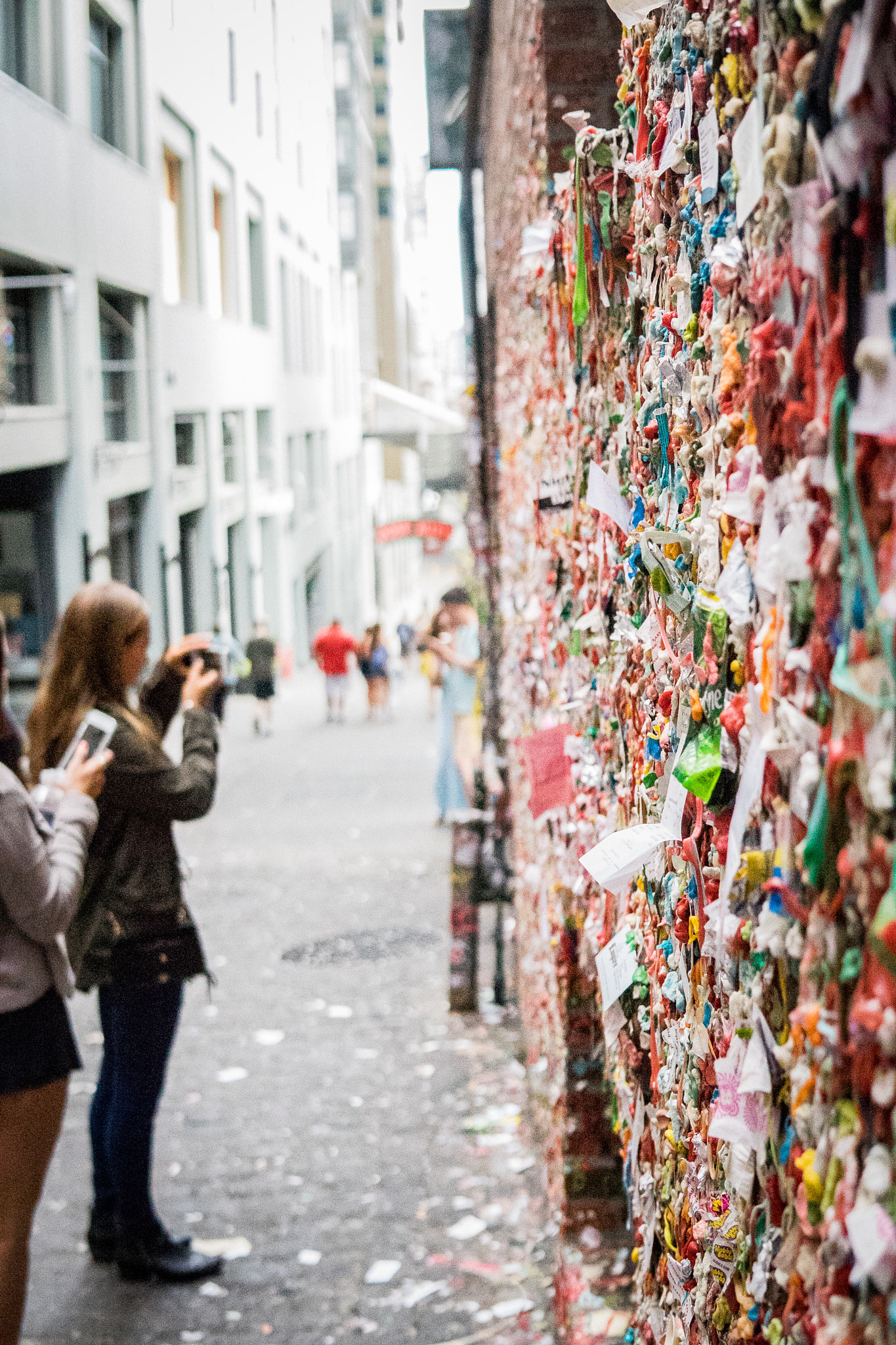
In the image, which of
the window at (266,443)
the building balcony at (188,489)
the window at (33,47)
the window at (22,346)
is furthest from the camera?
the window at (266,443)

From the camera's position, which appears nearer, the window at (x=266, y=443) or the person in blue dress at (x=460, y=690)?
the person in blue dress at (x=460, y=690)

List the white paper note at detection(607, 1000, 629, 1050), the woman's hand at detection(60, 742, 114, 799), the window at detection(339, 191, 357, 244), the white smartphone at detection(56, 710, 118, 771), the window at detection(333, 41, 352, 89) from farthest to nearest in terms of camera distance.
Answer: the window at detection(339, 191, 357, 244) → the window at detection(333, 41, 352, 89) → the white smartphone at detection(56, 710, 118, 771) → the woman's hand at detection(60, 742, 114, 799) → the white paper note at detection(607, 1000, 629, 1050)

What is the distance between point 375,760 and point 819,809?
1396cm

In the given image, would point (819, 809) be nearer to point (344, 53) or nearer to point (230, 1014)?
point (230, 1014)

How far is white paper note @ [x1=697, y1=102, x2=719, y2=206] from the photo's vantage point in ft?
4.30


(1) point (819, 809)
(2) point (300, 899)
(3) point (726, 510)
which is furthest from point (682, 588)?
(2) point (300, 899)

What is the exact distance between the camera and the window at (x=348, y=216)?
4412cm

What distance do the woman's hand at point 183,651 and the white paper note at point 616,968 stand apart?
7.77ft

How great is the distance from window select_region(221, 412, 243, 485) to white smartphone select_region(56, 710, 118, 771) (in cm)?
1919

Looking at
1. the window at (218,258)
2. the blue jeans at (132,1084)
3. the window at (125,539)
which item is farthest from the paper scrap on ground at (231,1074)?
the window at (218,258)

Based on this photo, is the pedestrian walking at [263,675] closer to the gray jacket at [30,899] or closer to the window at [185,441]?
the window at [185,441]

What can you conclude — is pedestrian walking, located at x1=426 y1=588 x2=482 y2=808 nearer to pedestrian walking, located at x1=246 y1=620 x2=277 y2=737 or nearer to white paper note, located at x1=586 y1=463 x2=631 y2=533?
white paper note, located at x1=586 y1=463 x2=631 y2=533

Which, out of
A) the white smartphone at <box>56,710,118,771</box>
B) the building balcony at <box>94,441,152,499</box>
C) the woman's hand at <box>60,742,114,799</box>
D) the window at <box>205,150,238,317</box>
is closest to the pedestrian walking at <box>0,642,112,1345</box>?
the woman's hand at <box>60,742,114,799</box>

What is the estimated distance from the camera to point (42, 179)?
39.5 feet
